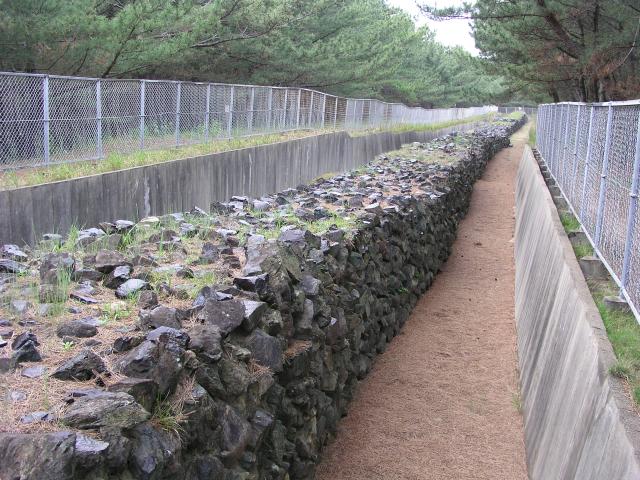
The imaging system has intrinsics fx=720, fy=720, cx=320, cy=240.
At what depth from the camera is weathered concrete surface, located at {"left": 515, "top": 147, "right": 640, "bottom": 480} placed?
3.62 metres

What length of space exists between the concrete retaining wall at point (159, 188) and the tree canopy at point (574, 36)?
236 inches

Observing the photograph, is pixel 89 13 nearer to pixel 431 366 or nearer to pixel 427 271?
pixel 427 271

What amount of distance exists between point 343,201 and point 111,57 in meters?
9.76

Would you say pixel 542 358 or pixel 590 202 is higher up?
pixel 590 202

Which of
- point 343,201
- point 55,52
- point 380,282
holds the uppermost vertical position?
point 55,52

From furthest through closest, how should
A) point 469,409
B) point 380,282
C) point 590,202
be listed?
1. point 380,282
2. point 590,202
3. point 469,409

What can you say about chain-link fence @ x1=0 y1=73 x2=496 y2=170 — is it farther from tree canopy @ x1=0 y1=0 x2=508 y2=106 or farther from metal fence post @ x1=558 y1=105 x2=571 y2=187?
metal fence post @ x1=558 y1=105 x2=571 y2=187

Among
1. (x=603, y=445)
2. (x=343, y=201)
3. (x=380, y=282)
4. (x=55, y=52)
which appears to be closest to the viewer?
(x=603, y=445)

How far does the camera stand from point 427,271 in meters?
12.2

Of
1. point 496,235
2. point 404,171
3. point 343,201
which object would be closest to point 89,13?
point 404,171

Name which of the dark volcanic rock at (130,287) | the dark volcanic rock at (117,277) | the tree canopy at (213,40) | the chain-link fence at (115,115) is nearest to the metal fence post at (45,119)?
the chain-link fence at (115,115)

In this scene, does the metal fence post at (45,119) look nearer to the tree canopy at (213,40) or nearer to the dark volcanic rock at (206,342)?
the tree canopy at (213,40)

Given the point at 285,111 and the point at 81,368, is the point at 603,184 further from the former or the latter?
the point at 285,111

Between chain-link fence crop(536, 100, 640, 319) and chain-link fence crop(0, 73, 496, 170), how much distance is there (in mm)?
8193
